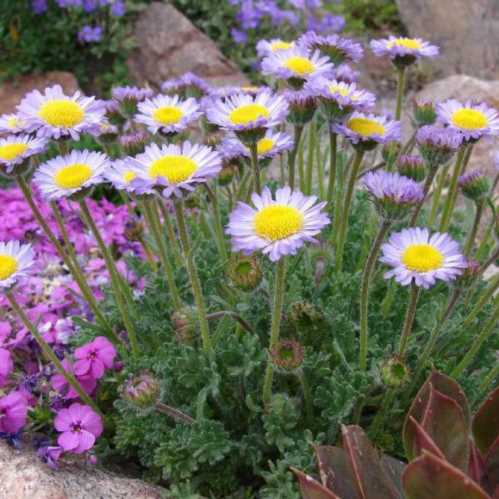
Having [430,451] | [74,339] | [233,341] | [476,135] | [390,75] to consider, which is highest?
[476,135]

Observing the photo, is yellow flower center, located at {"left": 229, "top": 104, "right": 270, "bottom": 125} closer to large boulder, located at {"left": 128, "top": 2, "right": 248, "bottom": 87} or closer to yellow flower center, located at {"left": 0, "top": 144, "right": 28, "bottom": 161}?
yellow flower center, located at {"left": 0, "top": 144, "right": 28, "bottom": 161}

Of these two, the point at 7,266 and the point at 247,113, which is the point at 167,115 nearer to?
the point at 247,113

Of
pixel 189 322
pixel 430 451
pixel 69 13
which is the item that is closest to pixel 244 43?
pixel 69 13

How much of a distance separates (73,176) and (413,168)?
0.90 metres

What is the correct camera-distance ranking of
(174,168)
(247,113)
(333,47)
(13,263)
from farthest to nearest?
1. (333,47)
2. (247,113)
3. (13,263)
4. (174,168)

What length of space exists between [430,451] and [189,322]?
2.45 feet

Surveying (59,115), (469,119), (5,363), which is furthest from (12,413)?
(469,119)

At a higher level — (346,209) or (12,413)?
(346,209)

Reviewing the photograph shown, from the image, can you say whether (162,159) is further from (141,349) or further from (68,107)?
(141,349)

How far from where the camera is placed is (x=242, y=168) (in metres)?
2.26

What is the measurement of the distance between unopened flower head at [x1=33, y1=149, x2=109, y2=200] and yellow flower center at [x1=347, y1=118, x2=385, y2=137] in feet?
2.19

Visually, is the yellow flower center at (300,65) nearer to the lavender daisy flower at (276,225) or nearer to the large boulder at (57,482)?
the lavender daisy flower at (276,225)

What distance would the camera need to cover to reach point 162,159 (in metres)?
1.67

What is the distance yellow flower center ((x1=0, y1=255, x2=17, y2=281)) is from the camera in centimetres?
168
